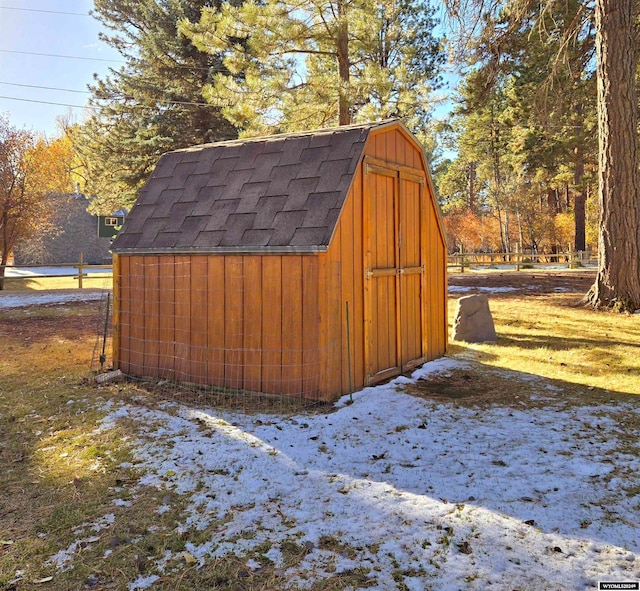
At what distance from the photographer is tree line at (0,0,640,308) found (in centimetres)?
1093

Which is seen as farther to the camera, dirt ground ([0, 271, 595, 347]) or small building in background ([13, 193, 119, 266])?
small building in background ([13, 193, 119, 266])

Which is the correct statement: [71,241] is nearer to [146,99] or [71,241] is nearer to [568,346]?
[146,99]

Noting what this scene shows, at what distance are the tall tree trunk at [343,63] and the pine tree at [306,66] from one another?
23 mm

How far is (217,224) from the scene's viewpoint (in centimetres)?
604

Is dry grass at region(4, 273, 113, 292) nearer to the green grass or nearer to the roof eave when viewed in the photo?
the roof eave

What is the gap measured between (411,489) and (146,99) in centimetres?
2026

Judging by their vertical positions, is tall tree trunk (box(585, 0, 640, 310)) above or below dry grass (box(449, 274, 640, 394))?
above

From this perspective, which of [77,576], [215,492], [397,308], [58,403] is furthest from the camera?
[397,308]

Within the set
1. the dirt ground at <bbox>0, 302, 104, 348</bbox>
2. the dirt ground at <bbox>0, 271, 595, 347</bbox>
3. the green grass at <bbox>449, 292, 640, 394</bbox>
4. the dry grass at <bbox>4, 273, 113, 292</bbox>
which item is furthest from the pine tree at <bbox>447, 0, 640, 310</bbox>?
the dry grass at <bbox>4, 273, 113, 292</bbox>

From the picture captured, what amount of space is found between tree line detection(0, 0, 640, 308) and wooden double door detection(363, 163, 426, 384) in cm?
567

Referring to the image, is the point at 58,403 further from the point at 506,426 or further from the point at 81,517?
the point at 506,426

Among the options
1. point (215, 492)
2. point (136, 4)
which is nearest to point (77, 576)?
point (215, 492)

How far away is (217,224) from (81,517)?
11.6ft

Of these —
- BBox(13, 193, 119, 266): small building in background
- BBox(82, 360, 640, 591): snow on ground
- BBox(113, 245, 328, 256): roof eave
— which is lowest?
BBox(82, 360, 640, 591): snow on ground
